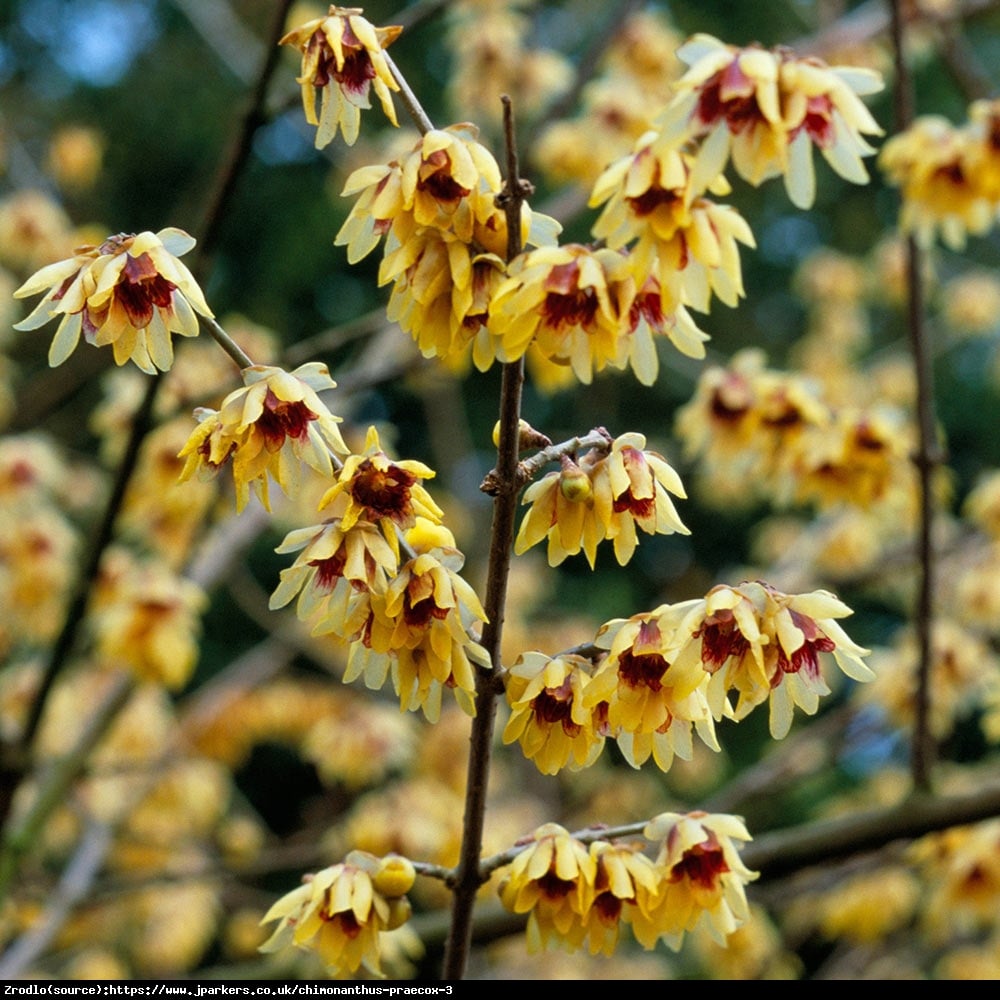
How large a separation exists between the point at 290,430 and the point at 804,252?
10886mm

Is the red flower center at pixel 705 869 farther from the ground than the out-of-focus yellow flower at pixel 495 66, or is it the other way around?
the out-of-focus yellow flower at pixel 495 66

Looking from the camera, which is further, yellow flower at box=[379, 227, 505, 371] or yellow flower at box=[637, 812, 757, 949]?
yellow flower at box=[637, 812, 757, 949]

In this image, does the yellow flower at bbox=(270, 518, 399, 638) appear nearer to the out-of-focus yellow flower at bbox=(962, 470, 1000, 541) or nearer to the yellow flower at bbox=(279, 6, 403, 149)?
the yellow flower at bbox=(279, 6, 403, 149)

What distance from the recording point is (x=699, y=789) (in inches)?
324

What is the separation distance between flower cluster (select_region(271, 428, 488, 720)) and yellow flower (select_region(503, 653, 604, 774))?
0.18 ft

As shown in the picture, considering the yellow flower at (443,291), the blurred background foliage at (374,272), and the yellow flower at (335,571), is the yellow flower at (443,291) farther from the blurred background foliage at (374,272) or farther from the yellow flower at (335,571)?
the blurred background foliage at (374,272)

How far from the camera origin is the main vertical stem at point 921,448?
94.3 inches

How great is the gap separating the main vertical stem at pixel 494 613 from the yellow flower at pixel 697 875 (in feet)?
0.67

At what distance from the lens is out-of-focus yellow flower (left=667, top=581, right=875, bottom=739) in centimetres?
119

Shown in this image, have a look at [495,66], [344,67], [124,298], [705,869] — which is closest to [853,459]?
[705,869]


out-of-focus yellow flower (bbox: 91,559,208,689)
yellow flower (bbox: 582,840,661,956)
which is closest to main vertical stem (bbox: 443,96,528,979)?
yellow flower (bbox: 582,840,661,956)

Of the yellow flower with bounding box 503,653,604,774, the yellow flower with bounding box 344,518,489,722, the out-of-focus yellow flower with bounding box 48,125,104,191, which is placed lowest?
the yellow flower with bounding box 503,653,604,774

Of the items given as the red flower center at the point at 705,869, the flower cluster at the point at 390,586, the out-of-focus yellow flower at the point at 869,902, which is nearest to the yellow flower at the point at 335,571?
the flower cluster at the point at 390,586

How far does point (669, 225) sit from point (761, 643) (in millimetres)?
428
